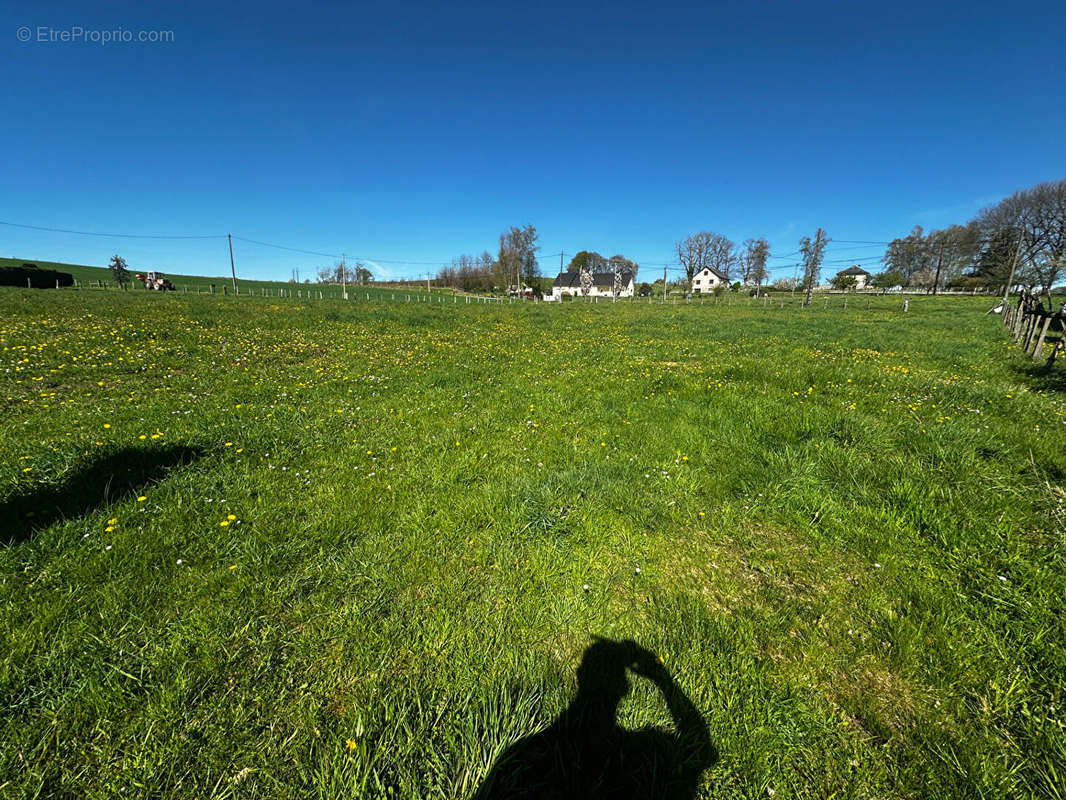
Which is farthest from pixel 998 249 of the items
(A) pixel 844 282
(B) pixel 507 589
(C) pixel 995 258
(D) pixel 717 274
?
(B) pixel 507 589

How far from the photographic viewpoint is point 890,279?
88000 millimetres

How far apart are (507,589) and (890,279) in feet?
393

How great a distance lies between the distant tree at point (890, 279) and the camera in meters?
87.9

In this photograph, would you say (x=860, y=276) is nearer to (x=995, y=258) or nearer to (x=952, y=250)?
(x=952, y=250)

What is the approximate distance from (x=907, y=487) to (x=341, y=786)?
5331 millimetres

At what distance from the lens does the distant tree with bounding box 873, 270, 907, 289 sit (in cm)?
8786

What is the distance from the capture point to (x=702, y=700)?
227 centimetres

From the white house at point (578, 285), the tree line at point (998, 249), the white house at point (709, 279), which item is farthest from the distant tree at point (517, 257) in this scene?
the tree line at point (998, 249)

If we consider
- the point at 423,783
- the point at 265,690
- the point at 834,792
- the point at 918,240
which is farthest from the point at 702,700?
the point at 918,240

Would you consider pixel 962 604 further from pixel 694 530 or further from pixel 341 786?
pixel 341 786

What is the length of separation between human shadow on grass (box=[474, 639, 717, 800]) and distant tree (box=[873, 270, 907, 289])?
120 m

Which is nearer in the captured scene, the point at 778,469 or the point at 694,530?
the point at 694,530

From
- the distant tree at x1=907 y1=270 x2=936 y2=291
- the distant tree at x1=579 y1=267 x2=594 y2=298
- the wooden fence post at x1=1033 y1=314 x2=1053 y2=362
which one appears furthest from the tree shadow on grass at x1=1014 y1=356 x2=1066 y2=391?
the distant tree at x1=907 y1=270 x2=936 y2=291

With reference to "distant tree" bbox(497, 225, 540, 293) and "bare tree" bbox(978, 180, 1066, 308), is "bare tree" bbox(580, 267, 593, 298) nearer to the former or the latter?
"distant tree" bbox(497, 225, 540, 293)
